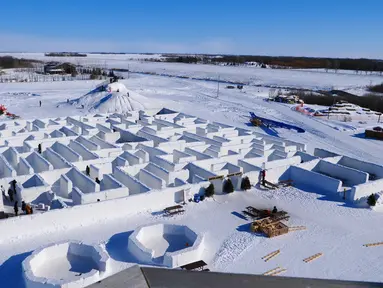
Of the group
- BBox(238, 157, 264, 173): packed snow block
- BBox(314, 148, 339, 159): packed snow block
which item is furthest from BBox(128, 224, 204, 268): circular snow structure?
BBox(314, 148, 339, 159): packed snow block

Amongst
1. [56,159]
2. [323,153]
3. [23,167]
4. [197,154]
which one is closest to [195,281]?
[23,167]

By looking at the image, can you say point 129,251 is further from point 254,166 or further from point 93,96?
point 93,96

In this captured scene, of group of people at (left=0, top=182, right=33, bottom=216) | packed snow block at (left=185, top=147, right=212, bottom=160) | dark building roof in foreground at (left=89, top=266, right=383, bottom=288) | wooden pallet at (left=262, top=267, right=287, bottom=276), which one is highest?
dark building roof in foreground at (left=89, top=266, right=383, bottom=288)

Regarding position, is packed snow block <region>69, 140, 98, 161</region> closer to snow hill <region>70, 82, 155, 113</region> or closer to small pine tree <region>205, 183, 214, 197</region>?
small pine tree <region>205, 183, 214, 197</region>

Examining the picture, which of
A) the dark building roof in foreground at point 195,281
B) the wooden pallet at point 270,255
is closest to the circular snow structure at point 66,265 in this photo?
the wooden pallet at point 270,255

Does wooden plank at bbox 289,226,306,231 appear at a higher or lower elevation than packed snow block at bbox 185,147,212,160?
lower
